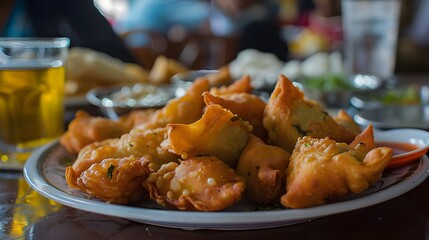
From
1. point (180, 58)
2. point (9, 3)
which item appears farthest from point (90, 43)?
point (180, 58)

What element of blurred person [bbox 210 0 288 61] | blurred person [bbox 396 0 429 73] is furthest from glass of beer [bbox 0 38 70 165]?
blurred person [bbox 396 0 429 73]

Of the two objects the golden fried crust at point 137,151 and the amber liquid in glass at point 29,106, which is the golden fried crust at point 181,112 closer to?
the golden fried crust at point 137,151

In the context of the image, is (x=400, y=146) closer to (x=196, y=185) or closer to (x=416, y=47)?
(x=196, y=185)

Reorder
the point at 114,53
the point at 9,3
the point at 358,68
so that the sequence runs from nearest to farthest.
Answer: the point at 358,68, the point at 9,3, the point at 114,53

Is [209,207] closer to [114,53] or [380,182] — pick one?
[380,182]

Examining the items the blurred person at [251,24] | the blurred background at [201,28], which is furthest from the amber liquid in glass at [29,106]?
the blurred person at [251,24]

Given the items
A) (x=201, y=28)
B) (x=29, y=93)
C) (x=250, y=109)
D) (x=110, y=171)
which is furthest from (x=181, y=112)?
(x=201, y=28)
